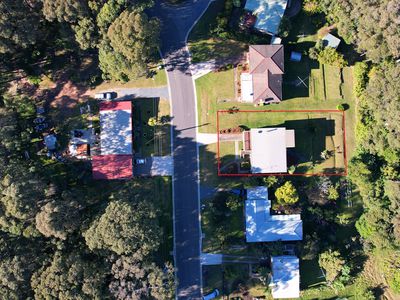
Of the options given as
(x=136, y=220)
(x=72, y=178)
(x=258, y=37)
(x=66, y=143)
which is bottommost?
(x=136, y=220)

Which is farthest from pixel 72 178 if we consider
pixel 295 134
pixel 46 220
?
pixel 295 134

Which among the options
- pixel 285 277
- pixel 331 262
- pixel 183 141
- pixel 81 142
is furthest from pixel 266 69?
pixel 285 277

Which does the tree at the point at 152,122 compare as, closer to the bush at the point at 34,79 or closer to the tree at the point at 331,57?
the bush at the point at 34,79

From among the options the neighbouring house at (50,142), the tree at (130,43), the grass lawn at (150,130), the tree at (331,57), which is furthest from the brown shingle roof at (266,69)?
the neighbouring house at (50,142)

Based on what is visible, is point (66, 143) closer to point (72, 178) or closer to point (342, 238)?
point (72, 178)

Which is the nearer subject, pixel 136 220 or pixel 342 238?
pixel 136 220

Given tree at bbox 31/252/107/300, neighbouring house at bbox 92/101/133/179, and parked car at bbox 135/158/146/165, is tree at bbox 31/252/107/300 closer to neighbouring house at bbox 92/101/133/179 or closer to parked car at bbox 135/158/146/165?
neighbouring house at bbox 92/101/133/179

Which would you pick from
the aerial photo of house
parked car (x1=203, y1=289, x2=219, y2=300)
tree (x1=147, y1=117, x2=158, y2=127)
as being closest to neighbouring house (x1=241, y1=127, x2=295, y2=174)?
the aerial photo of house
